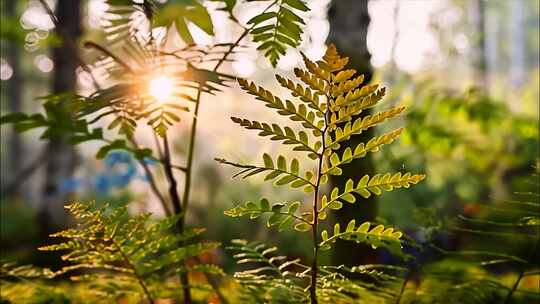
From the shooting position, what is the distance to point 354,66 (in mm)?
2072

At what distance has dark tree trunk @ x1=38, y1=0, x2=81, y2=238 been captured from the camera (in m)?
6.86

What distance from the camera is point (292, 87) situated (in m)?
0.84

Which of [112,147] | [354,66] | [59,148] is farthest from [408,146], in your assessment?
[59,148]

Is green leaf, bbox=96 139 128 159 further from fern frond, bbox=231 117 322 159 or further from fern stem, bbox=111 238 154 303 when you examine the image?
fern frond, bbox=231 117 322 159

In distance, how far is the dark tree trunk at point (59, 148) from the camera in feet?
22.5

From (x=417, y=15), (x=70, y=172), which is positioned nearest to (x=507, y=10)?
(x=417, y=15)

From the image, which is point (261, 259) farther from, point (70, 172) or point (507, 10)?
point (507, 10)

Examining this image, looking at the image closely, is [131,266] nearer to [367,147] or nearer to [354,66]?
[367,147]

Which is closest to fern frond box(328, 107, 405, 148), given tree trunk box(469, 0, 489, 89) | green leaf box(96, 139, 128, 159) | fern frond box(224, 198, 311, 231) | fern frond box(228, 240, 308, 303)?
fern frond box(224, 198, 311, 231)

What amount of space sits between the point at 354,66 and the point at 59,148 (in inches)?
215

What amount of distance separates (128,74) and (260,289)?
482mm

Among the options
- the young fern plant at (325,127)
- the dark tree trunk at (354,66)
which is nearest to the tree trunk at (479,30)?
the dark tree trunk at (354,66)

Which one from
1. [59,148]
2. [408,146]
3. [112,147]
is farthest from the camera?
[59,148]

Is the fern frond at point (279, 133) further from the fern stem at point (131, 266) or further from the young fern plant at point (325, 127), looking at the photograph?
the fern stem at point (131, 266)
